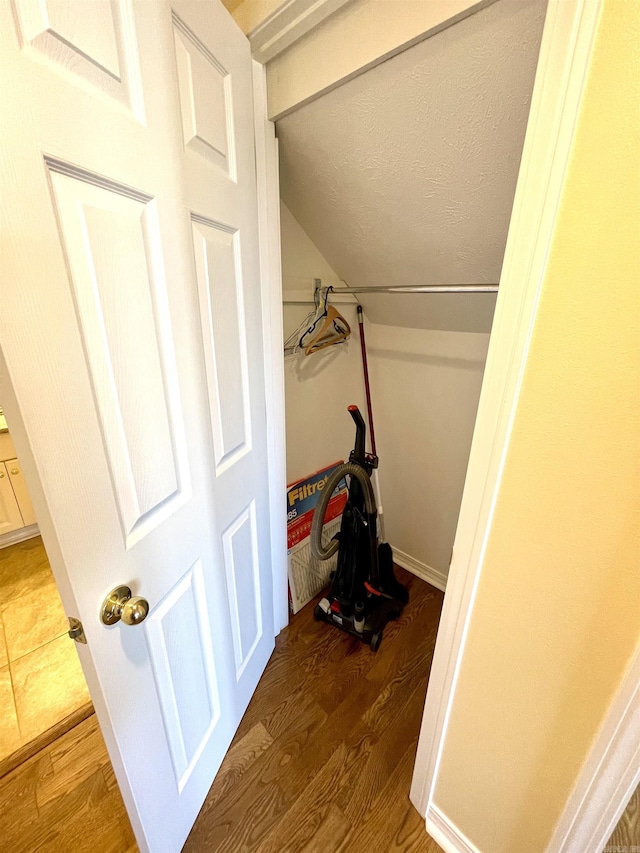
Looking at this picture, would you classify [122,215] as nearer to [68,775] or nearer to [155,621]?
[155,621]

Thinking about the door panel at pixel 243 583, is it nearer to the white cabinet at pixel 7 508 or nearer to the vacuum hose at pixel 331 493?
the vacuum hose at pixel 331 493

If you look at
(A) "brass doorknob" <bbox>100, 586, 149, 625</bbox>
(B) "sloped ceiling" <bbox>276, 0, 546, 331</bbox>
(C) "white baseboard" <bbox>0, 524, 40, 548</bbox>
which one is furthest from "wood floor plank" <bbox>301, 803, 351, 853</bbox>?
(C) "white baseboard" <bbox>0, 524, 40, 548</bbox>

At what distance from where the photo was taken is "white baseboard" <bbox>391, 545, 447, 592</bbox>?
1957mm

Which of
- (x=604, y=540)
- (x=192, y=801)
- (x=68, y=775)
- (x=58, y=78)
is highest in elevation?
(x=58, y=78)

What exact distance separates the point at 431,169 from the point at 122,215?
0.80 metres

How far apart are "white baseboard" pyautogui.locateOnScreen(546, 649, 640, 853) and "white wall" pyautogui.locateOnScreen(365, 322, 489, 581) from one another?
1081 mm

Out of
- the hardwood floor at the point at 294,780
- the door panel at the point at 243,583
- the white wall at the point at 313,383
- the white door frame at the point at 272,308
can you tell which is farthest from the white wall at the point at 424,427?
the door panel at the point at 243,583

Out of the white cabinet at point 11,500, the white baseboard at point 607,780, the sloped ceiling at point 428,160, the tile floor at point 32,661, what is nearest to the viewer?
the white baseboard at point 607,780

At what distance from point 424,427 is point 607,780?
128cm

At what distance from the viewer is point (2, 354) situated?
0.49 meters

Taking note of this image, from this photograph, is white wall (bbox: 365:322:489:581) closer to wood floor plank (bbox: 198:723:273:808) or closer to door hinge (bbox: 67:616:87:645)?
wood floor plank (bbox: 198:723:273:808)

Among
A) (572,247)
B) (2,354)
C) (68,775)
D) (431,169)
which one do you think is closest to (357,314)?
(431,169)

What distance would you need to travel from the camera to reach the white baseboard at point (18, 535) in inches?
92.8

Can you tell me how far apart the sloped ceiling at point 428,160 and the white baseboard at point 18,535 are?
8.32 ft
